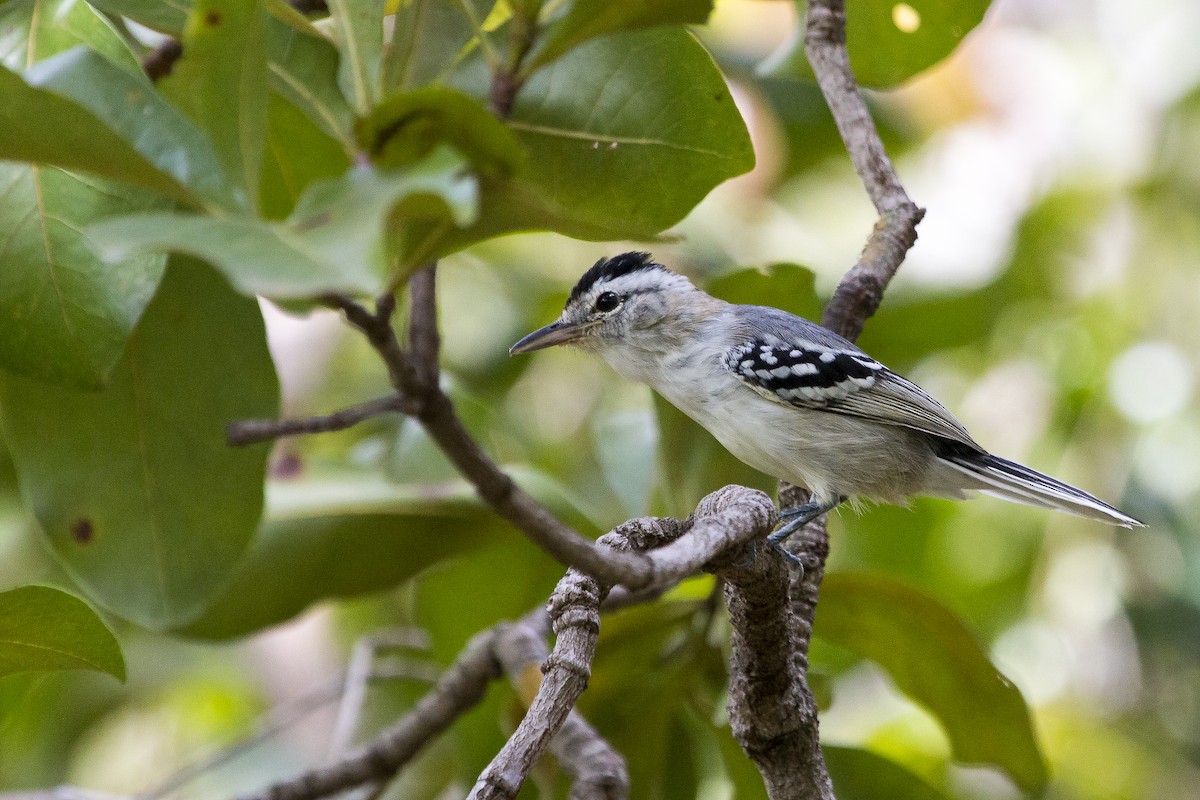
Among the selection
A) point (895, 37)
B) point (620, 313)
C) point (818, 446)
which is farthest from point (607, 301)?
point (895, 37)

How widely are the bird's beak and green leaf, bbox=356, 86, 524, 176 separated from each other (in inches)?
56.2

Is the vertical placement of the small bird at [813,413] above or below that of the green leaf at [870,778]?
above

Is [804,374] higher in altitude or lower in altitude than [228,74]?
lower

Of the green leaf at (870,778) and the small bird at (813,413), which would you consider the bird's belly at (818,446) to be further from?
the green leaf at (870,778)

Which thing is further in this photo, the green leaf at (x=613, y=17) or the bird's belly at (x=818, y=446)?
the bird's belly at (x=818, y=446)

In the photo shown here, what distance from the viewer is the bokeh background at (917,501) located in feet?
9.10

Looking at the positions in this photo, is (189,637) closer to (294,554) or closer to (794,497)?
(294,554)

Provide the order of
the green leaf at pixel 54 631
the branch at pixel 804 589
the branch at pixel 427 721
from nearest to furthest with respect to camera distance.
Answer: the green leaf at pixel 54 631 → the branch at pixel 804 589 → the branch at pixel 427 721

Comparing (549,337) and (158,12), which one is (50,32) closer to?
(158,12)

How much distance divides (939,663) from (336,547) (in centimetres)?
140

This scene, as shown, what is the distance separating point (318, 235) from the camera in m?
1.02

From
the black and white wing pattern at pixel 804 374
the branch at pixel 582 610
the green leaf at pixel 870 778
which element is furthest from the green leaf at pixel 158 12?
the green leaf at pixel 870 778

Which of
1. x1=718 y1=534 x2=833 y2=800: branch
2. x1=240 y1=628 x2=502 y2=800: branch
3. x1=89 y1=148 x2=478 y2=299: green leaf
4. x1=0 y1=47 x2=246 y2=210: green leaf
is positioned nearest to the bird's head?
x1=240 y1=628 x2=502 y2=800: branch

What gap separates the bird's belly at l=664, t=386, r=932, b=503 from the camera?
2.72 m
